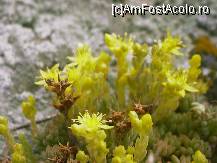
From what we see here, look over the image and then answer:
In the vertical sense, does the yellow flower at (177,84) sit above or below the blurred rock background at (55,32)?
below

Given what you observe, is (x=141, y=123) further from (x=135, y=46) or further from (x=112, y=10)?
(x=112, y=10)

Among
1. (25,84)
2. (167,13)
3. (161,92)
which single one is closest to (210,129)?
(161,92)

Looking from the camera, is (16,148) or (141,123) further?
(16,148)

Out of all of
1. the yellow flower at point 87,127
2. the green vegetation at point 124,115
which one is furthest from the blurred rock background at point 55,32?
the yellow flower at point 87,127

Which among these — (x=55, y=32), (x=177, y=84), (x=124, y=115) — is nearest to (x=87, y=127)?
(x=124, y=115)

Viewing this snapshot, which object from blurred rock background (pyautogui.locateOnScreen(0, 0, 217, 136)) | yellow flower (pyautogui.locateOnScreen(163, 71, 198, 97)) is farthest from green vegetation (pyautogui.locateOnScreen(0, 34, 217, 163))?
blurred rock background (pyautogui.locateOnScreen(0, 0, 217, 136))

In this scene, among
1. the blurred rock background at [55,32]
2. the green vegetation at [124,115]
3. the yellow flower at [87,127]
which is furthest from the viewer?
the blurred rock background at [55,32]

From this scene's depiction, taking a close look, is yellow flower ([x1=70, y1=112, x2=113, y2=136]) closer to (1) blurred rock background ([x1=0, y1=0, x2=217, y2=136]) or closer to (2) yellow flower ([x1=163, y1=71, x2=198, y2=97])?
(2) yellow flower ([x1=163, y1=71, x2=198, y2=97])

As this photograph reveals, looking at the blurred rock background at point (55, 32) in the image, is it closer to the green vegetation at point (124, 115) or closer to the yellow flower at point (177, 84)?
the green vegetation at point (124, 115)
